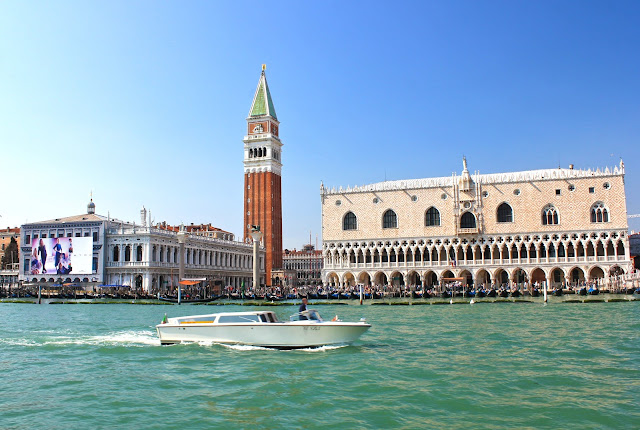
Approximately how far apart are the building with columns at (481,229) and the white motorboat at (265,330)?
136 feet

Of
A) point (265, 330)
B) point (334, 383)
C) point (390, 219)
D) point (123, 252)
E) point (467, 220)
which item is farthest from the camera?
point (123, 252)

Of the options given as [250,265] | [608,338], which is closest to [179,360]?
[608,338]

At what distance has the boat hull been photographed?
15.2 metres

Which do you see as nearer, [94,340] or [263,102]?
[94,340]

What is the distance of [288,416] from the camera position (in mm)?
9180

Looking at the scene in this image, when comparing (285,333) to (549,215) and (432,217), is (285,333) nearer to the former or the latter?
(432,217)

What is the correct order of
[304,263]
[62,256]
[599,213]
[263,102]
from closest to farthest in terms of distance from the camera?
[599,213] < [62,256] < [263,102] < [304,263]

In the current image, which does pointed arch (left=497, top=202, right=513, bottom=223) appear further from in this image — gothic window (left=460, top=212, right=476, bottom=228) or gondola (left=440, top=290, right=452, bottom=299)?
gondola (left=440, top=290, right=452, bottom=299)

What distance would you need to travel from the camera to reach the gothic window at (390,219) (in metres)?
57.9

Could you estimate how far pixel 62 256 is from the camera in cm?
5916

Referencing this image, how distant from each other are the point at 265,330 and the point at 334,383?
4326 mm

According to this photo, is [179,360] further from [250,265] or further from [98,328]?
[250,265]

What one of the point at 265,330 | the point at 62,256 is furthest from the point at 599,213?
the point at 62,256

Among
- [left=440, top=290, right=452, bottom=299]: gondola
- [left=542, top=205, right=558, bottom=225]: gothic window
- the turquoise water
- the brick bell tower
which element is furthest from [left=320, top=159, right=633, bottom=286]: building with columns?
the turquoise water
